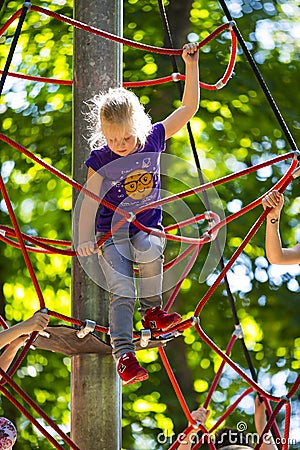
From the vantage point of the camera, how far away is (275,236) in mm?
1998

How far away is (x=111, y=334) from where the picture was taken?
1973 millimetres

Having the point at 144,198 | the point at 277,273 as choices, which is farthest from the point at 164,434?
the point at 144,198

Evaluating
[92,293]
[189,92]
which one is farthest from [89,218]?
[189,92]

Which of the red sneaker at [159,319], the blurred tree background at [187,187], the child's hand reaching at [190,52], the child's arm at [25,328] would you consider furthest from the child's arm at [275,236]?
the blurred tree background at [187,187]

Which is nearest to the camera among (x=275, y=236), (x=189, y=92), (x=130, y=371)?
(x=130, y=371)

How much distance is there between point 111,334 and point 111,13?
2.41ft

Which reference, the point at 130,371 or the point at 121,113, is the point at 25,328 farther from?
the point at 121,113

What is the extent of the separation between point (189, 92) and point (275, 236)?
0.37 m

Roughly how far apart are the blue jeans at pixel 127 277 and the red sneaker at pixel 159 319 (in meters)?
0.02

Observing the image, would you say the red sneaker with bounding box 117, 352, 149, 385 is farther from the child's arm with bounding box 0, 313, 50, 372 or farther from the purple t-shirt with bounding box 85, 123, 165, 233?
the purple t-shirt with bounding box 85, 123, 165, 233

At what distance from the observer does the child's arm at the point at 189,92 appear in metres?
2.05

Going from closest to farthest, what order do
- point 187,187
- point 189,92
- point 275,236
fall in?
point 275,236 < point 189,92 < point 187,187

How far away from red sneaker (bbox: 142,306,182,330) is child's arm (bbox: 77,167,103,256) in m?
0.18

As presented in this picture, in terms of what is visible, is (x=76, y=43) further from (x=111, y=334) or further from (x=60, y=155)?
(x=60, y=155)
